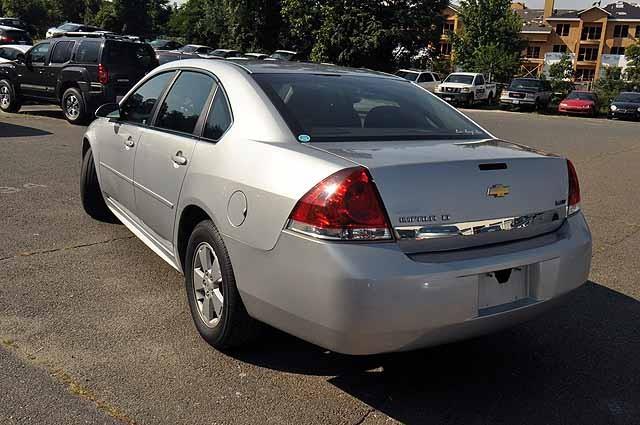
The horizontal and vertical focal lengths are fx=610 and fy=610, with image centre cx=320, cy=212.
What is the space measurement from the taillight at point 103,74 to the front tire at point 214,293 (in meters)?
10.2

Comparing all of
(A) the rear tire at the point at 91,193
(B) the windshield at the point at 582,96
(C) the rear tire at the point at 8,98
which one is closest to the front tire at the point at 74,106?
(C) the rear tire at the point at 8,98

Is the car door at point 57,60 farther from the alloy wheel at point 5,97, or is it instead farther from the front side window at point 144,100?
the front side window at point 144,100

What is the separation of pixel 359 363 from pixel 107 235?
300 centimetres

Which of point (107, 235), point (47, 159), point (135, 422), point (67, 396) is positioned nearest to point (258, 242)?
point (135, 422)

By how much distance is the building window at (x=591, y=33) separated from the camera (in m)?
71.4

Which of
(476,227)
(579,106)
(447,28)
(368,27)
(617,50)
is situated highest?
(447,28)

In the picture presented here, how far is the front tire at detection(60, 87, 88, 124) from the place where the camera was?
13.0 m

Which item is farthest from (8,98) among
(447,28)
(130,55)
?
(447,28)

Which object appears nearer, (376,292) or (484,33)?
(376,292)

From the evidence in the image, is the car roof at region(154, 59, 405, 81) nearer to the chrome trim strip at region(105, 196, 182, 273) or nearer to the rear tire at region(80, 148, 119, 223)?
the chrome trim strip at region(105, 196, 182, 273)

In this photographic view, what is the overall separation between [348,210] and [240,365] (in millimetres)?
1204

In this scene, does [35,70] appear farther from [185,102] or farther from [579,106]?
[579,106]

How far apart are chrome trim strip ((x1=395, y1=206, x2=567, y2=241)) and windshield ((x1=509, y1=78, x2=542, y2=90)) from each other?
32.3m

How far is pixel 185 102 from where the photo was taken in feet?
13.3
